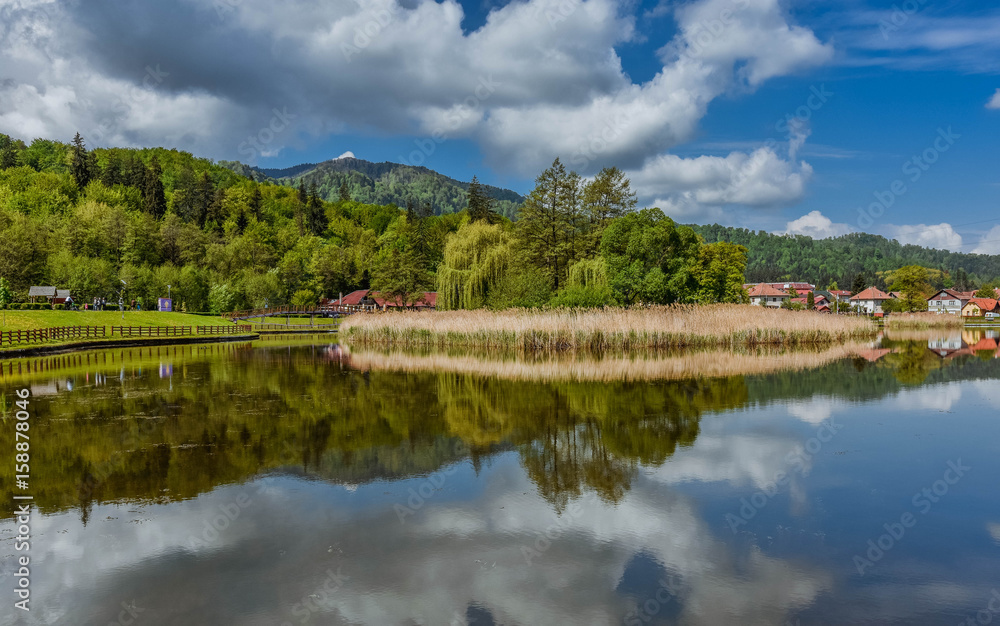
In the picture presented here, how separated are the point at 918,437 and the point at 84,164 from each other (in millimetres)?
158772

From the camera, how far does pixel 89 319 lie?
176 ft

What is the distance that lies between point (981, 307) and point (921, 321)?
71229 mm

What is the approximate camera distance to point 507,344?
2927 cm

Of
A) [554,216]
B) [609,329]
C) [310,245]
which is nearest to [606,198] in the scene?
[554,216]

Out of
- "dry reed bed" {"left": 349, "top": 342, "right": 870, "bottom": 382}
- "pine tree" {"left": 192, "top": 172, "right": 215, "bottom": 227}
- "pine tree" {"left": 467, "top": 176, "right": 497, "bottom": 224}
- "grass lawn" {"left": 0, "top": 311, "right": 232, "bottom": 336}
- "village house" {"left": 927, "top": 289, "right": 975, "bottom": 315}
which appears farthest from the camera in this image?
"pine tree" {"left": 192, "top": 172, "right": 215, "bottom": 227}

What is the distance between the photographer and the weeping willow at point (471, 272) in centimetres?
4419

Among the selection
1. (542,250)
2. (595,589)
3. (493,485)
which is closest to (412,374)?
(493,485)

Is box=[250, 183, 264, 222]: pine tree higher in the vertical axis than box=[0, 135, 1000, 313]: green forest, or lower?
higher

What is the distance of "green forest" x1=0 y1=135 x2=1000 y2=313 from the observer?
40.8 m

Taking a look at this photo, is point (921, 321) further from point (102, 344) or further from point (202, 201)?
point (202, 201)

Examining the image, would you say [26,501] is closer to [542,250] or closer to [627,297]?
[627,297]

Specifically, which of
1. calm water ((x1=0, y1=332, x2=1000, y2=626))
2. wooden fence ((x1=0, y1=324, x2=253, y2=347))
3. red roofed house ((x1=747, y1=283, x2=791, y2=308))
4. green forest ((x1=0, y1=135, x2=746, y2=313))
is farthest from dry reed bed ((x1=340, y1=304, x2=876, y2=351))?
red roofed house ((x1=747, y1=283, x2=791, y2=308))

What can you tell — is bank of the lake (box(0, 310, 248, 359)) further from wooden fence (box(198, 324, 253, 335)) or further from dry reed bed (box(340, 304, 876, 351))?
dry reed bed (box(340, 304, 876, 351))

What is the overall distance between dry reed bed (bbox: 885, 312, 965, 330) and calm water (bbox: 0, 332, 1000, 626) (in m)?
60.5
